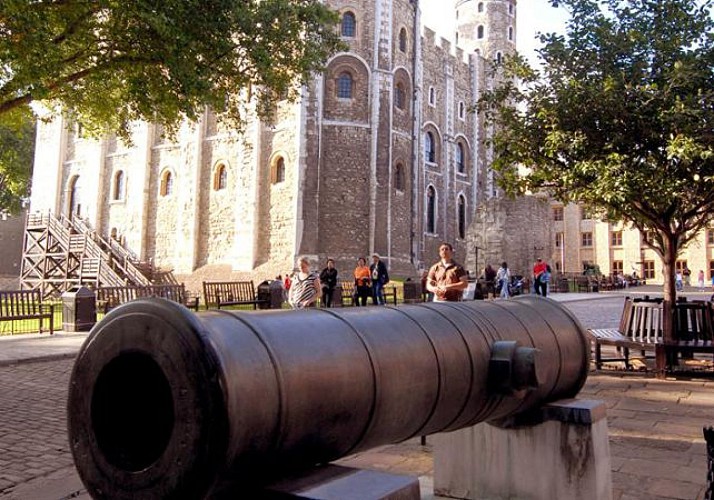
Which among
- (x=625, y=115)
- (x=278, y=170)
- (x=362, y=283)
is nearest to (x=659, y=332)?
(x=625, y=115)

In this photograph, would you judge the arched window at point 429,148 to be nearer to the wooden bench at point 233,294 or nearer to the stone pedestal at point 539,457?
the wooden bench at point 233,294

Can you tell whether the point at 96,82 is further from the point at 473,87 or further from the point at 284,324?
the point at 473,87

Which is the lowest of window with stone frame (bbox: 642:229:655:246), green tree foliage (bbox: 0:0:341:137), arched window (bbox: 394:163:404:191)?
window with stone frame (bbox: 642:229:655:246)

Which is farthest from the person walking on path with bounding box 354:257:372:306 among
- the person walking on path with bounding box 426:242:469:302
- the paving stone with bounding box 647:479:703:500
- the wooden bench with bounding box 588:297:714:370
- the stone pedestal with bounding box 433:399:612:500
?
the stone pedestal with bounding box 433:399:612:500

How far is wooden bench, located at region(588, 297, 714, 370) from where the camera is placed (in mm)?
6762

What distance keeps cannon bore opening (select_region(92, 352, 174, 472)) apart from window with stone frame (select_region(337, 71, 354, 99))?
27855mm

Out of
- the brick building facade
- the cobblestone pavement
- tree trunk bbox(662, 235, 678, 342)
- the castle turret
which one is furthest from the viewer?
the castle turret

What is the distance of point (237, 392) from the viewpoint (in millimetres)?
1492

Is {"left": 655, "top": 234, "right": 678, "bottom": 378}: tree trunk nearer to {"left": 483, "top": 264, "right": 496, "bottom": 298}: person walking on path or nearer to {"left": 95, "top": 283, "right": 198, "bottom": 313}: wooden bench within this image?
{"left": 95, "top": 283, "right": 198, "bottom": 313}: wooden bench

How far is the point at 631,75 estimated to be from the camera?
7.98 m

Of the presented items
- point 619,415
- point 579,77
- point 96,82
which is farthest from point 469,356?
point 96,82

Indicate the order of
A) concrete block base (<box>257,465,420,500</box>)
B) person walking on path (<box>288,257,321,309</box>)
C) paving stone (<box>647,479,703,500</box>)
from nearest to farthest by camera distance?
1. concrete block base (<box>257,465,420,500</box>)
2. paving stone (<box>647,479,703,500</box>)
3. person walking on path (<box>288,257,321,309</box>)

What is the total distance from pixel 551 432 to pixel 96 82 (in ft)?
37.1

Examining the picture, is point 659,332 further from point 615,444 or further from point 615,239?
point 615,239
